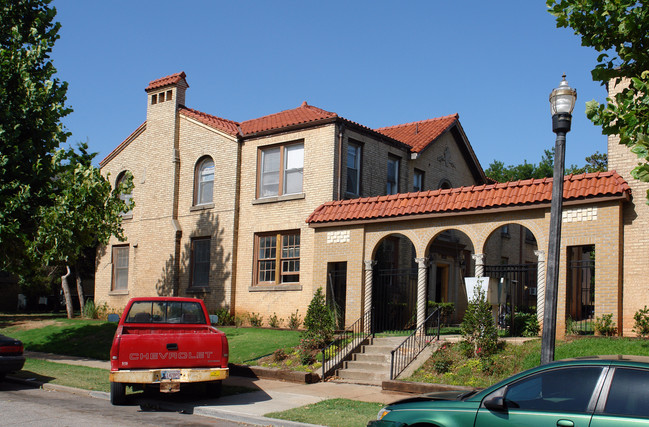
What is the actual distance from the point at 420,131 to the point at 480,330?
43.5 feet

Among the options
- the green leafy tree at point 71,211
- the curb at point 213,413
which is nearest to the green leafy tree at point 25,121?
the green leafy tree at point 71,211

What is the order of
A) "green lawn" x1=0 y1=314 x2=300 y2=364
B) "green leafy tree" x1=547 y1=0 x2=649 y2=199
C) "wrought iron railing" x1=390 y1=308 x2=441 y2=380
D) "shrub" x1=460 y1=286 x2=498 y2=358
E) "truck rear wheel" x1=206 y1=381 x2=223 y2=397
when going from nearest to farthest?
"green leafy tree" x1=547 y1=0 x2=649 y2=199 → "truck rear wheel" x1=206 y1=381 x2=223 y2=397 → "shrub" x1=460 y1=286 x2=498 y2=358 → "wrought iron railing" x1=390 y1=308 x2=441 y2=380 → "green lawn" x1=0 y1=314 x2=300 y2=364

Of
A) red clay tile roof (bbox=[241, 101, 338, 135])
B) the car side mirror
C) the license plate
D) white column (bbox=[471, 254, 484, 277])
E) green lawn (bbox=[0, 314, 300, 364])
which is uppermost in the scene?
red clay tile roof (bbox=[241, 101, 338, 135])

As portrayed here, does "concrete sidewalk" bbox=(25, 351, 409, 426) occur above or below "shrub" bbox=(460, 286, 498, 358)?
below

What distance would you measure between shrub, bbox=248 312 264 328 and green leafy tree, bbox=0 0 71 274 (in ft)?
23.0

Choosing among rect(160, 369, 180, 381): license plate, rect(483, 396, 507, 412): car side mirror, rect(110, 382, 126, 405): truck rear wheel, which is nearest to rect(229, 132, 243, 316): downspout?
rect(110, 382, 126, 405): truck rear wheel

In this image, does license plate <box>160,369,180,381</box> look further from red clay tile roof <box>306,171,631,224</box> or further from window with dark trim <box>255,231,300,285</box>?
window with dark trim <box>255,231,300,285</box>

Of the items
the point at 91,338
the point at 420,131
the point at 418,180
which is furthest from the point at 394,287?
the point at 91,338

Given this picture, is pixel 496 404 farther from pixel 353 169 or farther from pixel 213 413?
pixel 353 169

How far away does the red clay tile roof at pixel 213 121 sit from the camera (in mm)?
22844

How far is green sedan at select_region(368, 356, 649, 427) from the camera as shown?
17.9 feet

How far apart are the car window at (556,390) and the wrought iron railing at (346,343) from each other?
799 cm

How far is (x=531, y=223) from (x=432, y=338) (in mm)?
3489

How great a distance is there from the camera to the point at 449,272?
77.6 ft
